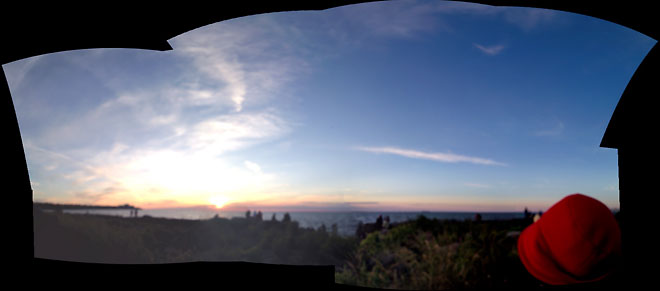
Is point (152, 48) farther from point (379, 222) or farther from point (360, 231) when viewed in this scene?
point (360, 231)

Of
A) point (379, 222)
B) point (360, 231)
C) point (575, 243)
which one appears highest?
point (575, 243)

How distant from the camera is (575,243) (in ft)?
8.88

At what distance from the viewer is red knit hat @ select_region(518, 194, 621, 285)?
266cm

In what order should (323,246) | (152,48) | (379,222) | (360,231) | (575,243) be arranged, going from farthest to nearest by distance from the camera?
(360,231) < (379,222) < (323,246) < (575,243) < (152,48)

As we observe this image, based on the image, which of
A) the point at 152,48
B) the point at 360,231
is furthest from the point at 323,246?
the point at 152,48

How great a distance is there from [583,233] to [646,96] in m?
1.22

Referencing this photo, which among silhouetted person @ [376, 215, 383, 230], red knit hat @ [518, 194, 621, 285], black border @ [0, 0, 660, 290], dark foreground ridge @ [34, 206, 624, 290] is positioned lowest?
dark foreground ridge @ [34, 206, 624, 290]

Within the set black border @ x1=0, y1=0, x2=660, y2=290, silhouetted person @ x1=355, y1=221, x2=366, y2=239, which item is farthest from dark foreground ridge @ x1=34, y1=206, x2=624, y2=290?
black border @ x1=0, y1=0, x2=660, y2=290

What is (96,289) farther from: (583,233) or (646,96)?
(583,233)

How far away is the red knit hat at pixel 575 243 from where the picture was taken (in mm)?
2662

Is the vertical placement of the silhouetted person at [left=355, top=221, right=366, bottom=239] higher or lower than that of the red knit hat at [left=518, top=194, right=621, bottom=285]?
lower

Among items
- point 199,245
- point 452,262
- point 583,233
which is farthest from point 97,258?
point 583,233

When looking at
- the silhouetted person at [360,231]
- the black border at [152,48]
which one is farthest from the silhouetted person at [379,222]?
the black border at [152,48]

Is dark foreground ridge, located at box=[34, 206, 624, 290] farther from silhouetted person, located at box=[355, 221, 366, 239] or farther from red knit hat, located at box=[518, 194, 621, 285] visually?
red knit hat, located at box=[518, 194, 621, 285]
